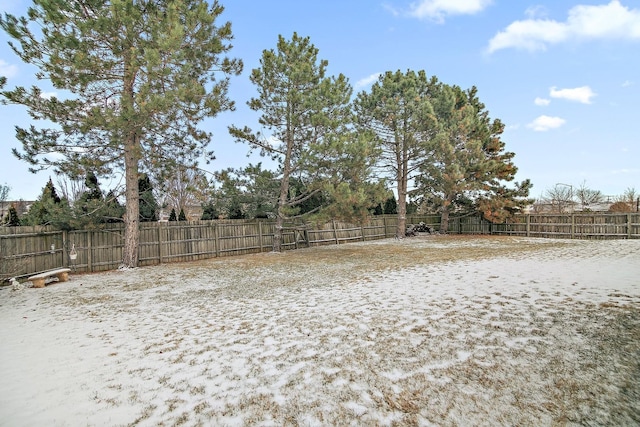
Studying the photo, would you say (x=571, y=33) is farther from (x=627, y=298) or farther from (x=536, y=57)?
(x=627, y=298)

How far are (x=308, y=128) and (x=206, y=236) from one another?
5.72m

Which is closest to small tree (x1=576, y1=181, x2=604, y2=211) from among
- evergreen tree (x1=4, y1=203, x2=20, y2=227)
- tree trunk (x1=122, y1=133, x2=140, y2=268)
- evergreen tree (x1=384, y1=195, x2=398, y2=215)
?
evergreen tree (x1=384, y1=195, x2=398, y2=215)

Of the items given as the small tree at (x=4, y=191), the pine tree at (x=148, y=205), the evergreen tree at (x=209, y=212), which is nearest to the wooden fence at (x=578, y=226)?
the evergreen tree at (x=209, y=212)

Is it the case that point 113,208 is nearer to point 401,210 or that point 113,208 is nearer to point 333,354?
point 333,354

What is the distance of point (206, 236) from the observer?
12.2 meters

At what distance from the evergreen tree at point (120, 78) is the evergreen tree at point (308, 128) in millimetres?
2208

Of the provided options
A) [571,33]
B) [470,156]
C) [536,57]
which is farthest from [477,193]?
[571,33]

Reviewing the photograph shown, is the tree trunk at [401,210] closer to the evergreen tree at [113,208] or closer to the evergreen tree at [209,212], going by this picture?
the evergreen tree at [209,212]

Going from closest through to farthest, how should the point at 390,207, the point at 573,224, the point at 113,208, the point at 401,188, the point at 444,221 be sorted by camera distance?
the point at 113,208 → the point at 573,224 → the point at 401,188 → the point at 390,207 → the point at 444,221

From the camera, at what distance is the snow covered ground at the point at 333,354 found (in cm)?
235

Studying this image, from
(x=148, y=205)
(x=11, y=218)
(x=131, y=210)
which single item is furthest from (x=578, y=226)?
(x=11, y=218)

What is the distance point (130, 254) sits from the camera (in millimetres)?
9922

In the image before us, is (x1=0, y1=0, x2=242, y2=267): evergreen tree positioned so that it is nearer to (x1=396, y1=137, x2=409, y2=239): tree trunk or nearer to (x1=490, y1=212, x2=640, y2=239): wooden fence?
(x1=396, y1=137, x2=409, y2=239): tree trunk

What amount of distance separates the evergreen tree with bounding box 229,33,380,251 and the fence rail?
2162 millimetres
